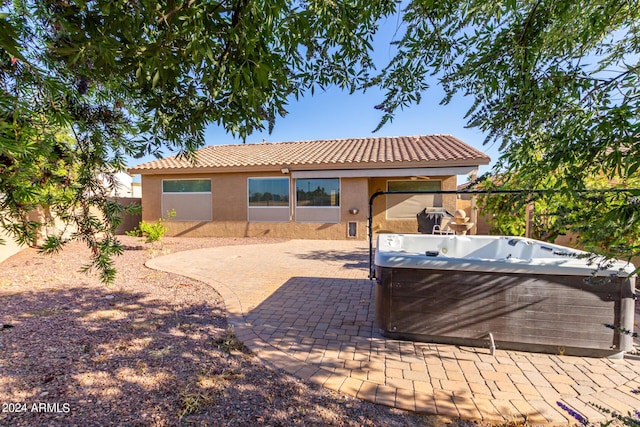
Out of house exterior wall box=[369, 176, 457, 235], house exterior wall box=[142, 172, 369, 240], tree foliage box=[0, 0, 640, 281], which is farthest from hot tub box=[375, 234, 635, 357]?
house exterior wall box=[369, 176, 457, 235]

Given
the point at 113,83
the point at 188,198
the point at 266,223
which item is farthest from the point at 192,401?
the point at 188,198

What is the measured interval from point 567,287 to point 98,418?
4845mm

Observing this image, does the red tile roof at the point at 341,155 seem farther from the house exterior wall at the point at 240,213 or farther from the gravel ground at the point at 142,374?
the gravel ground at the point at 142,374

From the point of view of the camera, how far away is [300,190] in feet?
44.0

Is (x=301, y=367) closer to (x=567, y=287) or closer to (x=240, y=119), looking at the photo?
(x=240, y=119)

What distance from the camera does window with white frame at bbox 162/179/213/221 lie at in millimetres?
14141

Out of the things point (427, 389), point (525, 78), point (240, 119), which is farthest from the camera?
point (427, 389)

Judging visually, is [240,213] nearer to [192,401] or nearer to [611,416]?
[192,401]

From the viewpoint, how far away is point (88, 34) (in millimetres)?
1502

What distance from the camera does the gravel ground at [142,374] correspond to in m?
2.32

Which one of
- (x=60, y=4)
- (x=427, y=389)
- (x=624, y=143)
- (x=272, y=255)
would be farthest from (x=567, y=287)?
(x=272, y=255)

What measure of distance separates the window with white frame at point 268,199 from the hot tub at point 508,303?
10.1m

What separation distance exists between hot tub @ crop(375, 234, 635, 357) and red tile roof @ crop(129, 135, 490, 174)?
8.57 m

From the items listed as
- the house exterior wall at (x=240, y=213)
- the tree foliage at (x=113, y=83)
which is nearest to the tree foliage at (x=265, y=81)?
the tree foliage at (x=113, y=83)
